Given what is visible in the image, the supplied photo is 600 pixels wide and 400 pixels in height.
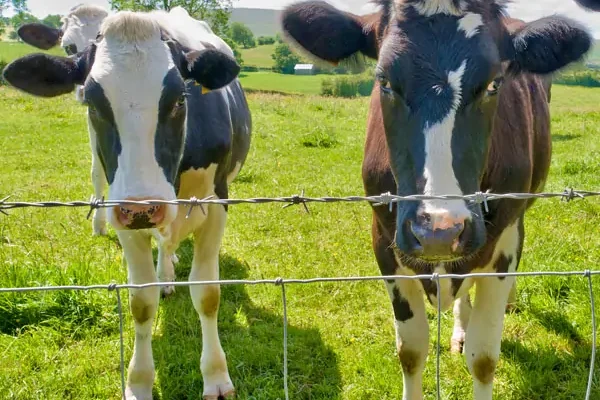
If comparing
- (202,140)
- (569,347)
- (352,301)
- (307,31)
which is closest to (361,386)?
(352,301)

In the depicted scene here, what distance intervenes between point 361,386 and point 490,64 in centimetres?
206

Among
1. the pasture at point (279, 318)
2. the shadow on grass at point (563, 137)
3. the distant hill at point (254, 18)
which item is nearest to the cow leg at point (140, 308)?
the pasture at point (279, 318)

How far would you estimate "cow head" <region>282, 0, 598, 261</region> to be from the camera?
2037mm

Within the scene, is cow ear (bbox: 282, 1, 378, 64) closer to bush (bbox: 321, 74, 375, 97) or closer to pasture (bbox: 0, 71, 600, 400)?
pasture (bbox: 0, 71, 600, 400)

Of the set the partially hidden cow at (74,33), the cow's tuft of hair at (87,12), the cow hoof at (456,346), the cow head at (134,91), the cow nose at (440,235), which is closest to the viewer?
the cow nose at (440,235)

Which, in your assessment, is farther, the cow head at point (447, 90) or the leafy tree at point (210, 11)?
the leafy tree at point (210, 11)

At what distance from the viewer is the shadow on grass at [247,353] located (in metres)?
3.46

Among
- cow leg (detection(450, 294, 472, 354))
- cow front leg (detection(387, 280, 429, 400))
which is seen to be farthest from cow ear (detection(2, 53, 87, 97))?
cow leg (detection(450, 294, 472, 354))

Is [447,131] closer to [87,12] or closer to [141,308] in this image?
[141,308]

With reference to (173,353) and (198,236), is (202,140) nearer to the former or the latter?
(198,236)

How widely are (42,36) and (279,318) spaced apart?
483 cm

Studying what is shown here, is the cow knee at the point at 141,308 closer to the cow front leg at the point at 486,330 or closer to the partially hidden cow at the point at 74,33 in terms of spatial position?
the cow front leg at the point at 486,330

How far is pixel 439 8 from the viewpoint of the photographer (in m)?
2.32

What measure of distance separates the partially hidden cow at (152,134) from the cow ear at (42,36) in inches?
147
